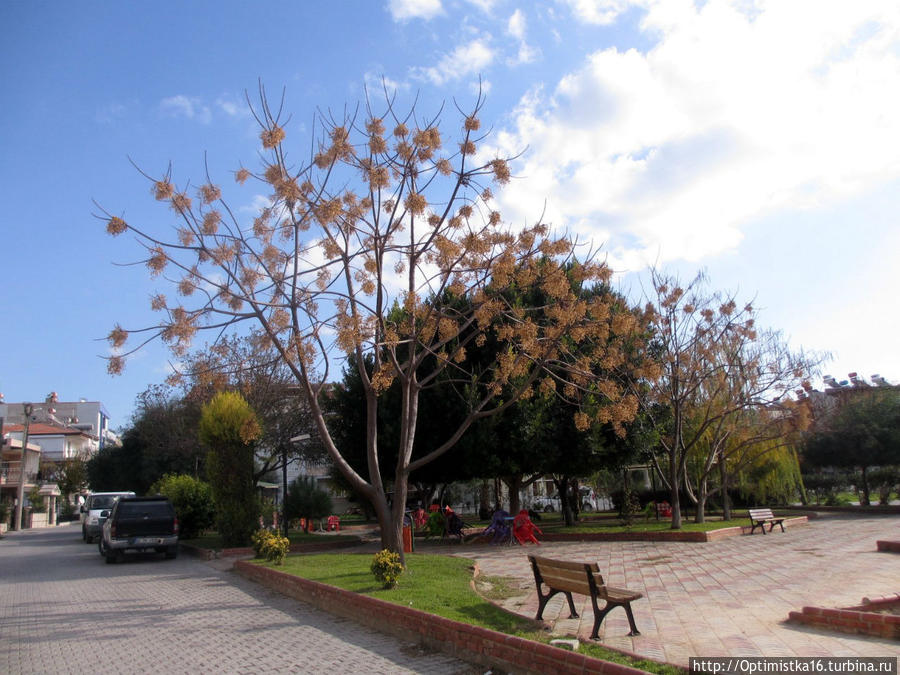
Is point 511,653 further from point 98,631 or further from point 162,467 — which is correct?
point 162,467

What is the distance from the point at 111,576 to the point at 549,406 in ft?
38.8

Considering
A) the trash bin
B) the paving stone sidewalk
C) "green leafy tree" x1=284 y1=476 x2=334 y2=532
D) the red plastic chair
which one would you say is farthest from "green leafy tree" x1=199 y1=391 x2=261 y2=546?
"green leafy tree" x1=284 y1=476 x2=334 y2=532

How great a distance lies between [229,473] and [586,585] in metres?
14.0

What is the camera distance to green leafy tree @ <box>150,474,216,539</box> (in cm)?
2278

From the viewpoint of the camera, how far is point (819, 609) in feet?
23.1

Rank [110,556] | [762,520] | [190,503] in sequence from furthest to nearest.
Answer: [190,503] → [762,520] → [110,556]

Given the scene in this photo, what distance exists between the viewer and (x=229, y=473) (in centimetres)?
1866

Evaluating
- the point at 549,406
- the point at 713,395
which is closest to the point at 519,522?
the point at 549,406

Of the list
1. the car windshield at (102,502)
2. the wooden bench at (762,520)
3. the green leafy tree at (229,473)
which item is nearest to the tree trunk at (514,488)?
the wooden bench at (762,520)

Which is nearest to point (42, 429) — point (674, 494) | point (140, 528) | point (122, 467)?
point (122, 467)

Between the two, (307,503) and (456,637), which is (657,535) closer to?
(456,637)

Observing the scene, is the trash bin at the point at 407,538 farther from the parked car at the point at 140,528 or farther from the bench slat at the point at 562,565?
the bench slat at the point at 562,565

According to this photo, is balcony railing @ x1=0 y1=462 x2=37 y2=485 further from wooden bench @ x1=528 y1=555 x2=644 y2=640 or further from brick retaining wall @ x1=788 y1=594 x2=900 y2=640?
brick retaining wall @ x1=788 y1=594 x2=900 y2=640

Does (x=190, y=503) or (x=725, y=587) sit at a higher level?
(x=190, y=503)
